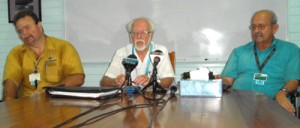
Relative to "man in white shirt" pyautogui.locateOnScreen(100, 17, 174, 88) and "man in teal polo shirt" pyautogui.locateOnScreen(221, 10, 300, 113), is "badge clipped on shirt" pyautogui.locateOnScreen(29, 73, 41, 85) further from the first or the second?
"man in teal polo shirt" pyautogui.locateOnScreen(221, 10, 300, 113)

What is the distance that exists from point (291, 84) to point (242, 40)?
897mm

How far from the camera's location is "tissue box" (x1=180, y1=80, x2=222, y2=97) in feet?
5.61

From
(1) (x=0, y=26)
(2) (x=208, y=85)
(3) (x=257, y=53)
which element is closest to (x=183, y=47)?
(3) (x=257, y=53)

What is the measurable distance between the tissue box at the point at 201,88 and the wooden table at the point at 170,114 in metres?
0.08

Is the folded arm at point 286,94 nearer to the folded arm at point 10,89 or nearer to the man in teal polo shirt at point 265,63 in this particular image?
the man in teal polo shirt at point 265,63

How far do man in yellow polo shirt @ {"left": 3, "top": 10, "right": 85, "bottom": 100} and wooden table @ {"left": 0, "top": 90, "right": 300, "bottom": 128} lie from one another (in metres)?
1.14

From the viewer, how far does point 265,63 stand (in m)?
2.80

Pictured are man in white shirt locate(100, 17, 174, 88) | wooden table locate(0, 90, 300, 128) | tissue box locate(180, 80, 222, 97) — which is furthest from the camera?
man in white shirt locate(100, 17, 174, 88)

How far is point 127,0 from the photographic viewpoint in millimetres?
3621

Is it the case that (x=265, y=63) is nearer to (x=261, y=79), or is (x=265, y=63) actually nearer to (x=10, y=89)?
(x=261, y=79)

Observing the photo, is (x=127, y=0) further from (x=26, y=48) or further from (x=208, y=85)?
(x=208, y=85)

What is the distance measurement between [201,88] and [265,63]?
1.31 metres

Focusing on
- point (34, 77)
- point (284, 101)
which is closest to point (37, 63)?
point (34, 77)

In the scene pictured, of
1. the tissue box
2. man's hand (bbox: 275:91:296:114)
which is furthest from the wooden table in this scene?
man's hand (bbox: 275:91:296:114)
